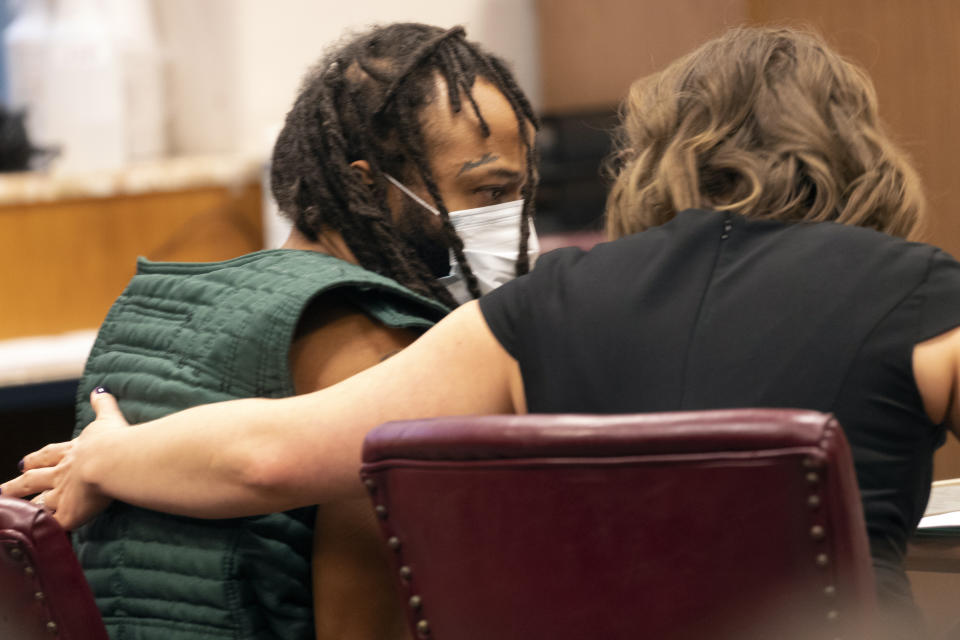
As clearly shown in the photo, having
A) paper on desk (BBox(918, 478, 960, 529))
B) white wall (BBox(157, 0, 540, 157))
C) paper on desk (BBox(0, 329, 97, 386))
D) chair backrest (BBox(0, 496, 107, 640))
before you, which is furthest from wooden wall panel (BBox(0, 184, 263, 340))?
paper on desk (BBox(918, 478, 960, 529))

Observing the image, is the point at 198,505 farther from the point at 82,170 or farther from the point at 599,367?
the point at 82,170

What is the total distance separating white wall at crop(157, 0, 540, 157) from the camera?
3.76 m

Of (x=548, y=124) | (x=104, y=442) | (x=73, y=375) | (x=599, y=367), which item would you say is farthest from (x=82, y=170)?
(x=599, y=367)

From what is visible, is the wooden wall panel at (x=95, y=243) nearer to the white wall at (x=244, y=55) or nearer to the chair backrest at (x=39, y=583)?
the white wall at (x=244, y=55)

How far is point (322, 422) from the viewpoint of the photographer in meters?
1.00

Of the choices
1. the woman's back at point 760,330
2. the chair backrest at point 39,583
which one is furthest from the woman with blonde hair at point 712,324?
the chair backrest at point 39,583

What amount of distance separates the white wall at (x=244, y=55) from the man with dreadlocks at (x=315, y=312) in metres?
2.19

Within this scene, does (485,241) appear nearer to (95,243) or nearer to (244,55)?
(95,243)

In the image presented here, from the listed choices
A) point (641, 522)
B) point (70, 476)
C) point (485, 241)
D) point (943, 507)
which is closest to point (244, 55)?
point (485, 241)

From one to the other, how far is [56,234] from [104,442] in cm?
246

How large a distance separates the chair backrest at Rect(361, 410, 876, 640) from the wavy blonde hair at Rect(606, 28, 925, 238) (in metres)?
0.33

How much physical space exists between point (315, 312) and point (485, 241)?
0.42m

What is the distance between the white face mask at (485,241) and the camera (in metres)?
1.52

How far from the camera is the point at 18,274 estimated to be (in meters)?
3.36
